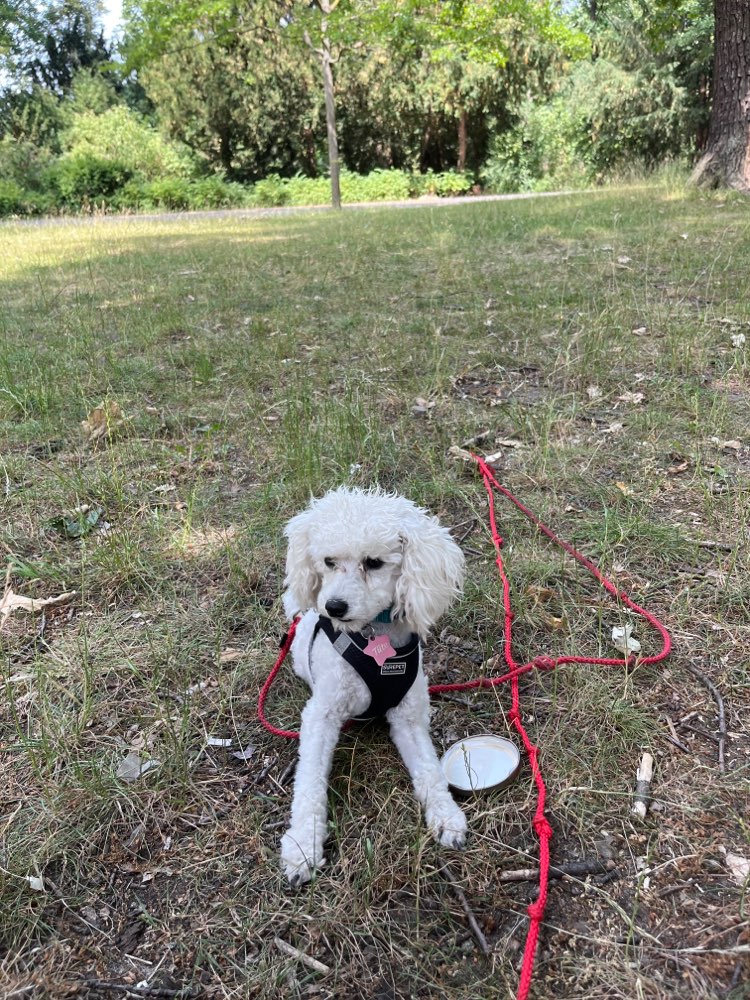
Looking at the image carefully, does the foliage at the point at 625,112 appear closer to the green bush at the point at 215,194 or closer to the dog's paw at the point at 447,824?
the green bush at the point at 215,194

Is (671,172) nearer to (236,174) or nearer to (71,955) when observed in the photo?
(71,955)

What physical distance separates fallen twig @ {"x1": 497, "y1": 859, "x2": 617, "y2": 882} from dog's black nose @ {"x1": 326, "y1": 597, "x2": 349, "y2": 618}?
827 millimetres

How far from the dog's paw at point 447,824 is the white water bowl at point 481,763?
98 mm

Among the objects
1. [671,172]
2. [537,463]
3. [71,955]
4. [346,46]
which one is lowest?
[71,955]

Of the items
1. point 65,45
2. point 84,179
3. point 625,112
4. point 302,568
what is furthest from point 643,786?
point 65,45

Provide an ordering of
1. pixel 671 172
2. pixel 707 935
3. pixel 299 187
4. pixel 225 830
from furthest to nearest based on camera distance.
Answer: pixel 299 187, pixel 671 172, pixel 225 830, pixel 707 935

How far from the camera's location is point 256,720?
234 cm

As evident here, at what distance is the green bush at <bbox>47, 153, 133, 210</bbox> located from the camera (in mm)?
23531

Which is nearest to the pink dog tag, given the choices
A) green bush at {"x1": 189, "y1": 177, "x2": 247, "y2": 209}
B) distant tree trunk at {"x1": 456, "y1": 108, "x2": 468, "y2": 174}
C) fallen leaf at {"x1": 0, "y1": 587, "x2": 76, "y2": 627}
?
fallen leaf at {"x1": 0, "y1": 587, "x2": 76, "y2": 627}

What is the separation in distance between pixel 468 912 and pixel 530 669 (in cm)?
92

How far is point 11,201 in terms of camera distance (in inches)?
861

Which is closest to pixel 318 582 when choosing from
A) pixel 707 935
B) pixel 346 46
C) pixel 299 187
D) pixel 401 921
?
pixel 401 921

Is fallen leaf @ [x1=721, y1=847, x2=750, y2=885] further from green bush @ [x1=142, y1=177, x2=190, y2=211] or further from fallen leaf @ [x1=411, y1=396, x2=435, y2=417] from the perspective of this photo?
green bush @ [x1=142, y1=177, x2=190, y2=211]

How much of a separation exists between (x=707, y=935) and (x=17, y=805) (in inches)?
75.6
